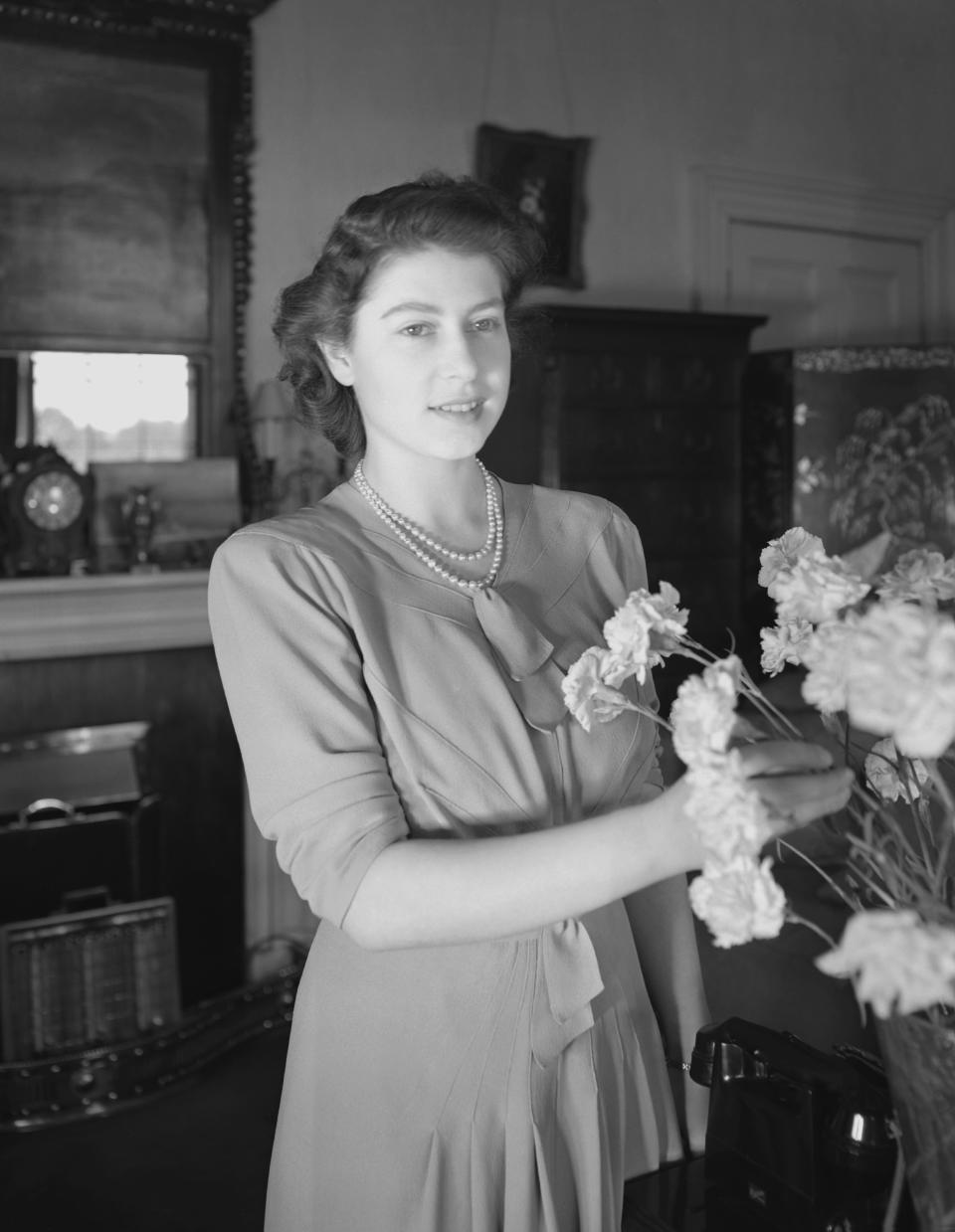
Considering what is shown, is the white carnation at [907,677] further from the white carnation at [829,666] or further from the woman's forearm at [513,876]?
the woman's forearm at [513,876]

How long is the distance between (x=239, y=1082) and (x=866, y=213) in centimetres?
454

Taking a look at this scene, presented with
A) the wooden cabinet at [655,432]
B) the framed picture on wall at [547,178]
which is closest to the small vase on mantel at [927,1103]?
the wooden cabinet at [655,432]

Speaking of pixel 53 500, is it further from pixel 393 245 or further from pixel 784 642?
pixel 784 642

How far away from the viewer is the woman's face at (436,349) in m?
1.31

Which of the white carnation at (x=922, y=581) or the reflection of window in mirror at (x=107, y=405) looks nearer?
the white carnation at (x=922, y=581)

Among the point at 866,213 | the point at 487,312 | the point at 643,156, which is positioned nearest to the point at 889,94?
the point at 866,213

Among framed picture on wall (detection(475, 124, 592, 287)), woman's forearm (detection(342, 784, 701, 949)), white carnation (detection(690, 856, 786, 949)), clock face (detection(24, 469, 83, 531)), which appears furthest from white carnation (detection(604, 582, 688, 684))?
framed picture on wall (detection(475, 124, 592, 287))

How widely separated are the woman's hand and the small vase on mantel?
15cm

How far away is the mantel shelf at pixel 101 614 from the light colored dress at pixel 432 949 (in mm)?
2628

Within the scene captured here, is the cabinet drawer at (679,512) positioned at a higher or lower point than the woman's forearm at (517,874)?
higher

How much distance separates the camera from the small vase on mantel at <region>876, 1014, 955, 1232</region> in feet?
2.77

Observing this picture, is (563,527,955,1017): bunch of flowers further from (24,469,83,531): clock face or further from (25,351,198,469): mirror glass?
(25,351,198,469): mirror glass

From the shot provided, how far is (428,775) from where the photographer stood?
1278mm

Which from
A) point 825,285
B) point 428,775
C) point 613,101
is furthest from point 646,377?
point 428,775
